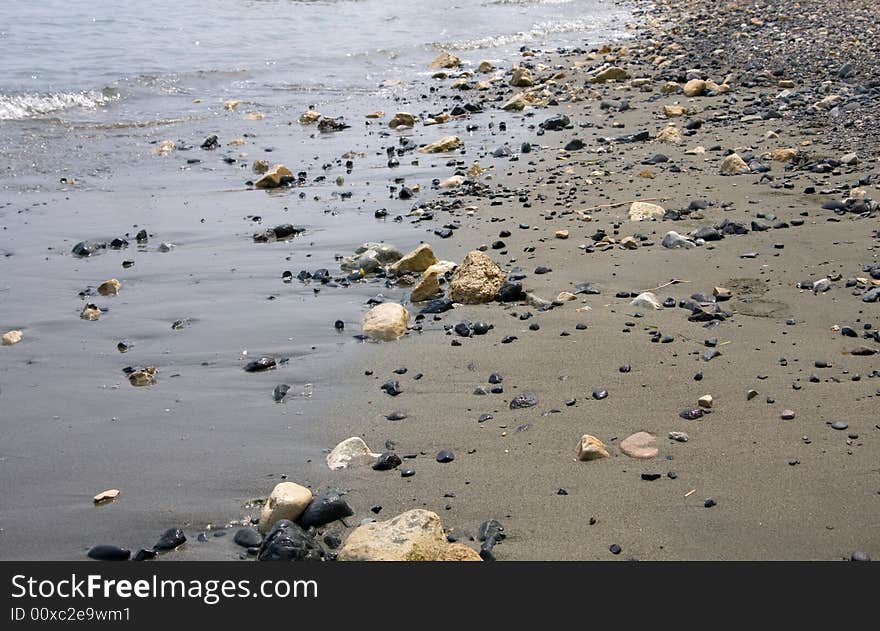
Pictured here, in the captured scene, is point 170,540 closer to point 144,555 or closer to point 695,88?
point 144,555

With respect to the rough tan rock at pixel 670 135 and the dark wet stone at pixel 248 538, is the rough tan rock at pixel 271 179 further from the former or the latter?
the dark wet stone at pixel 248 538

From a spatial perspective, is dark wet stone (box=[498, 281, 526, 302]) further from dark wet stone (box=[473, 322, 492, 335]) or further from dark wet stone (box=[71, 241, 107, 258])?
dark wet stone (box=[71, 241, 107, 258])

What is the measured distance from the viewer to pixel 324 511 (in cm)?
Result: 343

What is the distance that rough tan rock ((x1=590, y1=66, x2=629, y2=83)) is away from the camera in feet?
43.5

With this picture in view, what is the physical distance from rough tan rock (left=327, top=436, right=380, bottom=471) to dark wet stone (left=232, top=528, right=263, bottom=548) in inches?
21.2

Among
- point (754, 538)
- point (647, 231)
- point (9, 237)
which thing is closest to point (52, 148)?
point (9, 237)

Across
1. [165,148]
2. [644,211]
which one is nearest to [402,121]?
[165,148]

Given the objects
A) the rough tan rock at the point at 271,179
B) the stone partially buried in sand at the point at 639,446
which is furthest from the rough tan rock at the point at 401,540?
the rough tan rock at the point at 271,179

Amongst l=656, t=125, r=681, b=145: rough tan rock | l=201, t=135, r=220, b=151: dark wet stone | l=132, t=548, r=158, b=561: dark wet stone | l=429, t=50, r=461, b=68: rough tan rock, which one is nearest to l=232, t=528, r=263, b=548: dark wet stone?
l=132, t=548, r=158, b=561: dark wet stone

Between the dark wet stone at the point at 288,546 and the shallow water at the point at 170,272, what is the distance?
398 millimetres

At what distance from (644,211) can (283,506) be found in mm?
4342

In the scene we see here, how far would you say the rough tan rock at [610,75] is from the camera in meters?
13.3

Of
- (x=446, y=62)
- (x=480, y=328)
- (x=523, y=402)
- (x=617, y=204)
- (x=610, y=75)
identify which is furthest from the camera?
(x=446, y=62)
